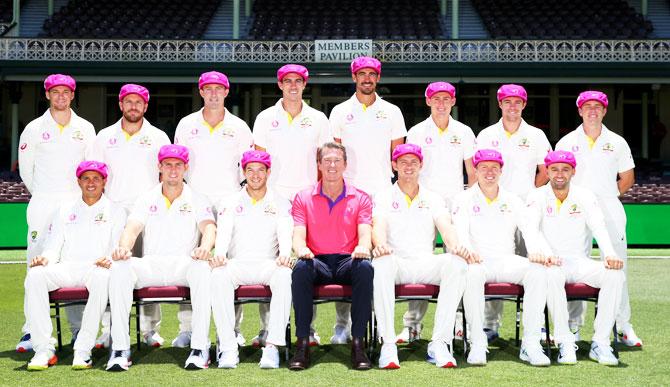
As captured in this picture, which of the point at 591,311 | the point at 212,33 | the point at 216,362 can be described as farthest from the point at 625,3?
the point at 216,362

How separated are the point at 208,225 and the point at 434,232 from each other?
201 centimetres

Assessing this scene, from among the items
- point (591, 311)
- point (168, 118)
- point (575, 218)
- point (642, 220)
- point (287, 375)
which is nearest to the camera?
point (287, 375)

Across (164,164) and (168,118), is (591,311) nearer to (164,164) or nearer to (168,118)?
(164,164)

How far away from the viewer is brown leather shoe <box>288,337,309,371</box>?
641 centimetres

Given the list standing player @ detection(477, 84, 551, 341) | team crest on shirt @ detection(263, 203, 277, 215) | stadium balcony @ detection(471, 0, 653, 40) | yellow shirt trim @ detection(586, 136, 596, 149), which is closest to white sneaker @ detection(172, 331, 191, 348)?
team crest on shirt @ detection(263, 203, 277, 215)

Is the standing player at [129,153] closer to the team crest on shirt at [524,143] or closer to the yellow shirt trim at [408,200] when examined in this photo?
the yellow shirt trim at [408,200]

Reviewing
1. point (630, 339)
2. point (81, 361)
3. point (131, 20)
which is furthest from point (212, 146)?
point (131, 20)

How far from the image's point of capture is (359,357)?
6457 mm

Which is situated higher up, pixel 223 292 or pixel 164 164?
pixel 164 164

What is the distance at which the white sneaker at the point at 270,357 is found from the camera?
254 inches

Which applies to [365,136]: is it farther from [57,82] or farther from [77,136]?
[57,82]

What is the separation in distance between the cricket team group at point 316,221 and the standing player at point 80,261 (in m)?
0.01

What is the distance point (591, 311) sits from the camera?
966 cm

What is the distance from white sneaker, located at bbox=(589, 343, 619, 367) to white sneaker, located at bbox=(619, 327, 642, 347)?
0.78 meters
